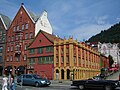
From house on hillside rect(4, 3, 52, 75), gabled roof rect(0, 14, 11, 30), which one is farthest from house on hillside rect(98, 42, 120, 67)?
gabled roof rect(0, 14, 11, 30)

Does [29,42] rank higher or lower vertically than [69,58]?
higher

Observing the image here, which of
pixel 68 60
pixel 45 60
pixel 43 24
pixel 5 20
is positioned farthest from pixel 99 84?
pixel 5 20

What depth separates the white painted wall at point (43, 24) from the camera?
65.2 m

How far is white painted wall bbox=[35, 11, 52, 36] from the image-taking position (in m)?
65.2

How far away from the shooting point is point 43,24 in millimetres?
69062

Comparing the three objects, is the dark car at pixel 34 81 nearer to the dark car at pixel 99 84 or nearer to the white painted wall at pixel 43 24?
the dark car at pixel 99 84

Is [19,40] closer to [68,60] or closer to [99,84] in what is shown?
[68,60]

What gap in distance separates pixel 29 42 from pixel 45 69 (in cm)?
1162

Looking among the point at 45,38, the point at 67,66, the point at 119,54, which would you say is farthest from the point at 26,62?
the point at 119,54

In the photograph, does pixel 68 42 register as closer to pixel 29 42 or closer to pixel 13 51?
pixel 29 42

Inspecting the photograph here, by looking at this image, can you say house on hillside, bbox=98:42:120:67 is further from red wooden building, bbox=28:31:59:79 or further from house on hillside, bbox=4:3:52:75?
red wooden building, bbox=28:31:59:79

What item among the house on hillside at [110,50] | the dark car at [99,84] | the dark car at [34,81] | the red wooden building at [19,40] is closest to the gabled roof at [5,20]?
the red wooden building at [19,40]

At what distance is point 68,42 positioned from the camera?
53188 millimetres

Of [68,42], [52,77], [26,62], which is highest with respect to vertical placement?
[68,42]
